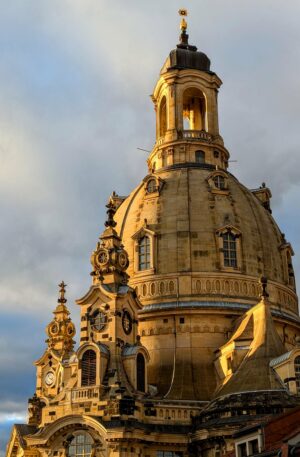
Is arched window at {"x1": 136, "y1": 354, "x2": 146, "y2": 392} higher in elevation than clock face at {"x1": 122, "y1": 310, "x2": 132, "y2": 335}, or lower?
lower

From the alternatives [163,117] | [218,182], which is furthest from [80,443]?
[163,117]

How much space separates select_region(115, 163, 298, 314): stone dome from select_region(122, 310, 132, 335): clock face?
4.79 m

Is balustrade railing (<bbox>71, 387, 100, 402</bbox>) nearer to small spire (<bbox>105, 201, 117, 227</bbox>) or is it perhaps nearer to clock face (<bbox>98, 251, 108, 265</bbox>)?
clock face (<bbox>98, 251, 108, 265</bbox>)

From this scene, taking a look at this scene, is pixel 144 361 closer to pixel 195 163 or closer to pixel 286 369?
pixel 286 369

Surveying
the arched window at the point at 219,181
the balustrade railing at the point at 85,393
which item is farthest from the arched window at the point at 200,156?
the balustrade railing at the point at 85,393

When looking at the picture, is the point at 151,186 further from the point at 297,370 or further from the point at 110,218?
the point at 297,370

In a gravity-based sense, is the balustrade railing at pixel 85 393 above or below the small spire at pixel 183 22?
below

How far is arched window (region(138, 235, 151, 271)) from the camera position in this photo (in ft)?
212

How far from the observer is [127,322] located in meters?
57.7

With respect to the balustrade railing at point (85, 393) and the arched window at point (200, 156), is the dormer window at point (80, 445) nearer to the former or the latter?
the balustrade railing at point (85, 393)

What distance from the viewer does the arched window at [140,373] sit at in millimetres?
55338

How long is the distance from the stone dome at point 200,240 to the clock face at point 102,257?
594cm

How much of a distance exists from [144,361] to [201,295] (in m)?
8.30

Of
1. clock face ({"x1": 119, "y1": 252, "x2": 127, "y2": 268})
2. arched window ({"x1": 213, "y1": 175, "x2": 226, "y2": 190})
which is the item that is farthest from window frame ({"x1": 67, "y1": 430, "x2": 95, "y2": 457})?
arched window ({"x1": 213, "y1": 175, "x2": 226, "y2": 190})
